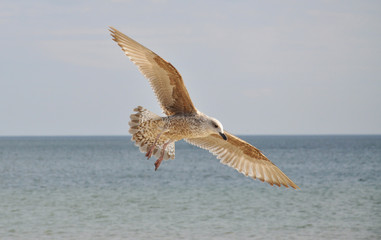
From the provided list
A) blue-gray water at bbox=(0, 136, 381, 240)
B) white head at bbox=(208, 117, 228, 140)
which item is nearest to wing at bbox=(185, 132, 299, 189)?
white head at bbox=(208, 117, 228, 140)

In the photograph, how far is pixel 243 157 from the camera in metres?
10.1

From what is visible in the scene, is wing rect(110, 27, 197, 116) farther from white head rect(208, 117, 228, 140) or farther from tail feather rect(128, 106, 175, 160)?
white head rect(208, 117, 228, 140)

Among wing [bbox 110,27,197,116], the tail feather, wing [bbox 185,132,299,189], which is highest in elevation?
wing [bbox 110,27,197,116]

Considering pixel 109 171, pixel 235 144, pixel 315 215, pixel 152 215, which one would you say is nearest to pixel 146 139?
pixel 235 144

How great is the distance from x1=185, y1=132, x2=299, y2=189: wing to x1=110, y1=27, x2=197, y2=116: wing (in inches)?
47.5

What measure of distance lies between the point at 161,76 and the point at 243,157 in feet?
7.93

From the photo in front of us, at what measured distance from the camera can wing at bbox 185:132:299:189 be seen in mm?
9594

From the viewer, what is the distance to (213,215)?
22844 mm

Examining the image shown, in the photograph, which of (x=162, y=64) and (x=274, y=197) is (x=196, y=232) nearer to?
(x=274, y=197)

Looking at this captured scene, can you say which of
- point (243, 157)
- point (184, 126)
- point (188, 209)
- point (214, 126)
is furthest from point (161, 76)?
point (188, 209)

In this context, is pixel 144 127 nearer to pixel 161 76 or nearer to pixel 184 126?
pixel 184 126

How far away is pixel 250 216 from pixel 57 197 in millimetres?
11347

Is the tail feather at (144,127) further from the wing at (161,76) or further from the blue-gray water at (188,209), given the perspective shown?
the blue-gray water at (188,209)

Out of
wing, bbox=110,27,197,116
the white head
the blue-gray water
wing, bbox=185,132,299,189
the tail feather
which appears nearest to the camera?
wing, bbox=110,27,197,116
